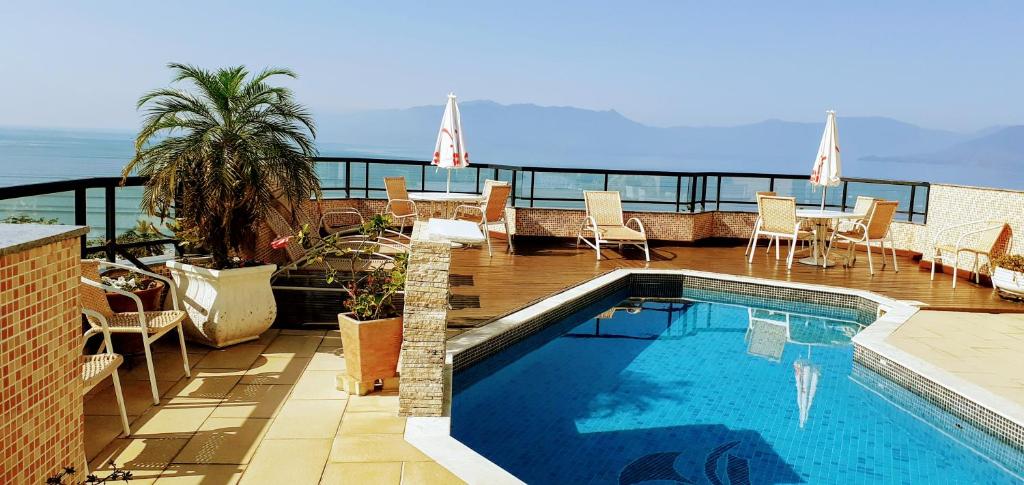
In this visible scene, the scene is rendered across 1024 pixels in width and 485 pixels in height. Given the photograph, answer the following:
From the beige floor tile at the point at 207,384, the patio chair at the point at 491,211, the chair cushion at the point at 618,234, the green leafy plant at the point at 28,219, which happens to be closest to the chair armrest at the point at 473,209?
the patio chair at the point at 491,211

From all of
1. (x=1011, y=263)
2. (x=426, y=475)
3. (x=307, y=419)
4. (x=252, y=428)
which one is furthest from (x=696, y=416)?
(x=1011, y=263)

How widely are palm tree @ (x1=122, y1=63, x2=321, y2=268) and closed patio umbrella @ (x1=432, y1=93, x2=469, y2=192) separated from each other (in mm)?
4413

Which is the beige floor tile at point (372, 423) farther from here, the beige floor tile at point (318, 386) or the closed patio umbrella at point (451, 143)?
the closed patio umbrella at point (451, 143)

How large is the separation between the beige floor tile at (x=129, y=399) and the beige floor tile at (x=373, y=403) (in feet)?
3.28

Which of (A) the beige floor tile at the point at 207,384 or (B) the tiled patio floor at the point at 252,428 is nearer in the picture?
(B) the tiled patio floor at the point at 252,428

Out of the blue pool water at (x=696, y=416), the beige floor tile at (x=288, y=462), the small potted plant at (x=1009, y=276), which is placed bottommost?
the blue pool water at (x=696, y=416)

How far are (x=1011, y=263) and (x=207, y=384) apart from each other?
7748 millimetres

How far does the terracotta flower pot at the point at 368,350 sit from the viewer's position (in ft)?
12.9

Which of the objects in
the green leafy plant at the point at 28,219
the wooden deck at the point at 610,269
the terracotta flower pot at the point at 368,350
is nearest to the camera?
the terracotta flower pot at the point at 368,350

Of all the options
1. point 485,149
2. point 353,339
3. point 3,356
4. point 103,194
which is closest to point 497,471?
point 353,339

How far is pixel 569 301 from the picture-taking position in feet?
22.5

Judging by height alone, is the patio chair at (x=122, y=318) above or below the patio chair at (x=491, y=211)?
below

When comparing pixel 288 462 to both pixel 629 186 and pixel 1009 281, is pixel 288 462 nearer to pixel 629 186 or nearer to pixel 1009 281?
pixel 1009 281

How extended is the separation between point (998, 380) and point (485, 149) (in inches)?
7659
